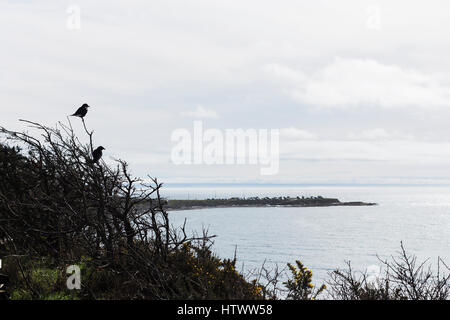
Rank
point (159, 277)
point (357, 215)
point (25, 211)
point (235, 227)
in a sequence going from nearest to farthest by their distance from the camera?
point (159, 277), point (25, 211), point (235, 227), point (357, 215)

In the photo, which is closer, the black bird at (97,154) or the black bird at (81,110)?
the black bird at (97,154)

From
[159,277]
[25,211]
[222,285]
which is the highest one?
[25,211]

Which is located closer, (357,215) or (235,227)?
(235,227)

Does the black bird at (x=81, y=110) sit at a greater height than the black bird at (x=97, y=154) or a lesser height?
greater

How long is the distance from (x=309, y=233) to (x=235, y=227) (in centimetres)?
2330

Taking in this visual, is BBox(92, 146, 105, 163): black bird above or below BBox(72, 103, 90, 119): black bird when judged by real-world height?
below

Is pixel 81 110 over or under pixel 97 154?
over

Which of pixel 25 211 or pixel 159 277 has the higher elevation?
pixel 25 211

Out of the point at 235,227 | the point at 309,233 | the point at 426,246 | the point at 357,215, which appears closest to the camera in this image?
the point at 426,246

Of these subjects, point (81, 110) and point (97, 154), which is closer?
point (97, 154)

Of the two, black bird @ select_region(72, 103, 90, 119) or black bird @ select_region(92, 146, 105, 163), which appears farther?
black bird @ select_region(72, 103, 90, 119)
